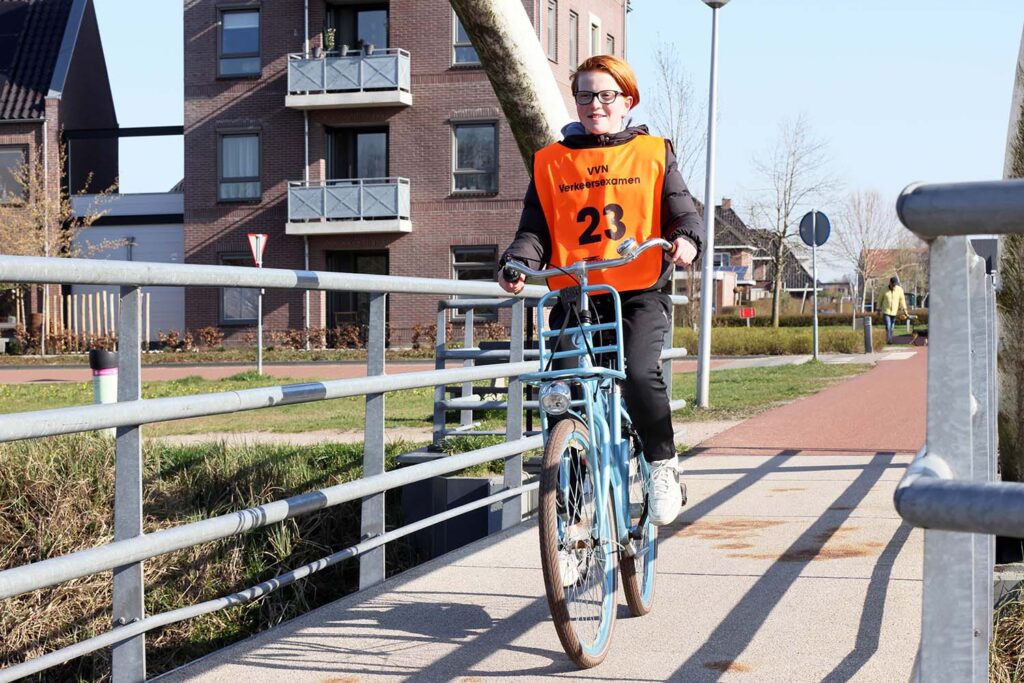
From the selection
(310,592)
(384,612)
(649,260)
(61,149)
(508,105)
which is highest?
(61,149)

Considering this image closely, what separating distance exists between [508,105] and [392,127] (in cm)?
2730

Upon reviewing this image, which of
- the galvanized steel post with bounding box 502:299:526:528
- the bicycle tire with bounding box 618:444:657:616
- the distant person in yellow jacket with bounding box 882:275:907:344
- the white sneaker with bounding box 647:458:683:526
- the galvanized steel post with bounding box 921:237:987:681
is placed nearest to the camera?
the galvanized steel post with bounding box 921:237:987:681

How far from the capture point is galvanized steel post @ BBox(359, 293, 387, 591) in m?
4.60

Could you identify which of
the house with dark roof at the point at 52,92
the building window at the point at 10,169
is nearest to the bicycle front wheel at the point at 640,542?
the house with dark roof at the point at 52,92

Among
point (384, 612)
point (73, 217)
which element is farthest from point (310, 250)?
point (384, 612)

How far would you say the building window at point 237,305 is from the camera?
3494cm

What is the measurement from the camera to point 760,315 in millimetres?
59844

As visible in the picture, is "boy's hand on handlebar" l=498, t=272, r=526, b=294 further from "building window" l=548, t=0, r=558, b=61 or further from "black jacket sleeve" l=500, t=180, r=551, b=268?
"building window" l=548, t=0, r=558, b=61

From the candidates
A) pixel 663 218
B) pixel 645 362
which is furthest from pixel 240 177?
pixel 645 362

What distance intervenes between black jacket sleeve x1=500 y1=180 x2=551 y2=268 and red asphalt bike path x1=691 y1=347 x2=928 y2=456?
12.2ft

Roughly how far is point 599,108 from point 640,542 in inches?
55.8

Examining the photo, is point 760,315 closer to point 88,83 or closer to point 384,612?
point 88,83

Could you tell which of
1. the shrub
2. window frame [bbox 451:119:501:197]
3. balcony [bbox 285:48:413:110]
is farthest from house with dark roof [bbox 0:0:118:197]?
window frame [bbox 451:119:501:197]

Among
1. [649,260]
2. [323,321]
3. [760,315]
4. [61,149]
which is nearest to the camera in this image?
[649,260]
